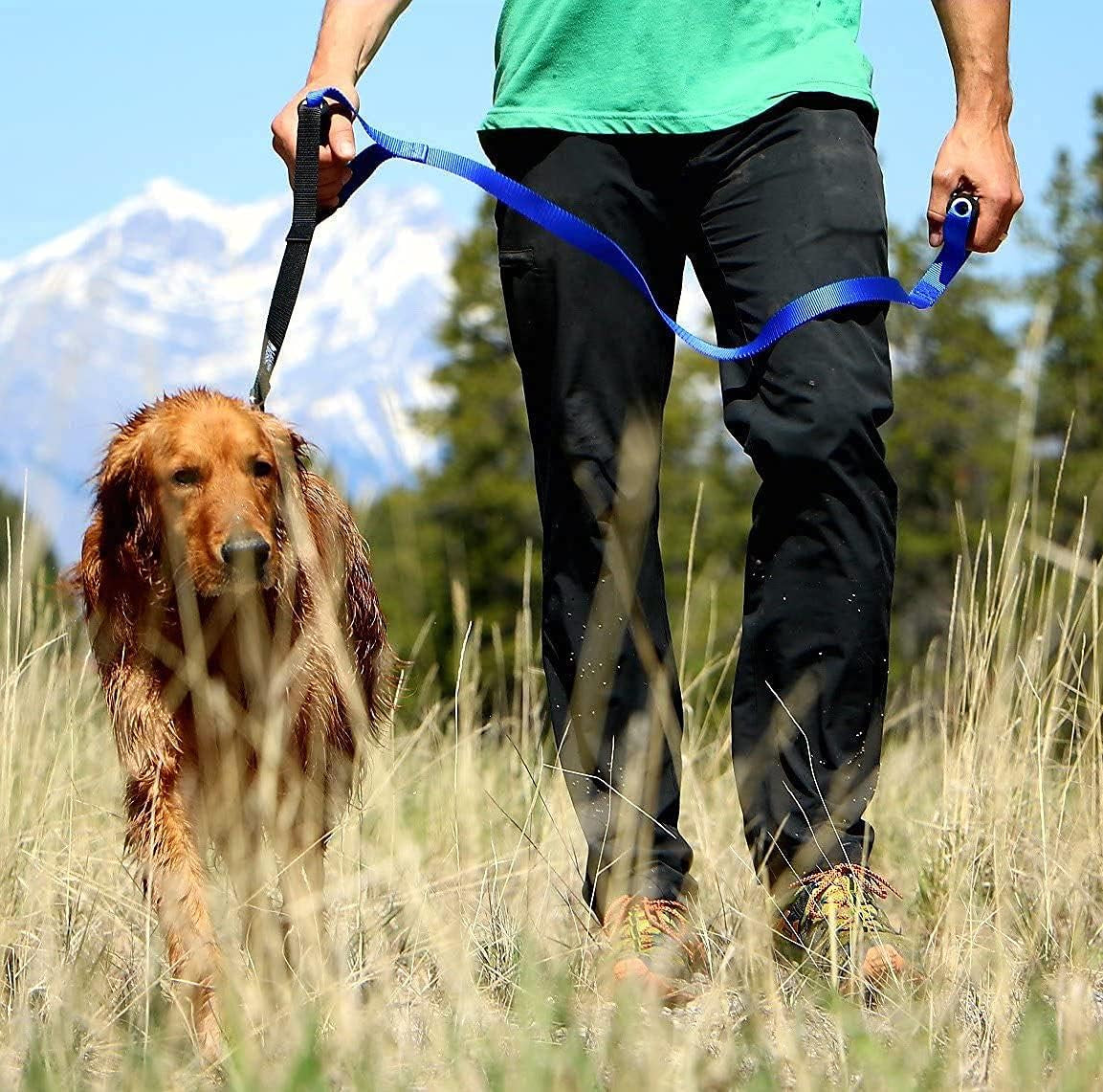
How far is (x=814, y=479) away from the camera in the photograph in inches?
95.1

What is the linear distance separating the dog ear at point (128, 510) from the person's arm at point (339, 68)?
0.64 m

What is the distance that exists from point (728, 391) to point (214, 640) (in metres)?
1.06

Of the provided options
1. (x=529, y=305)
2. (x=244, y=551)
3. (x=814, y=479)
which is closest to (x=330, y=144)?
(x=529, y=305)

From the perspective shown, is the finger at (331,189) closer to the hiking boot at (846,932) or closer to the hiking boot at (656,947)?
the hiking boot at (656,947)

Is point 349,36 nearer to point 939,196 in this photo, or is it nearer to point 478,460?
point 939,196

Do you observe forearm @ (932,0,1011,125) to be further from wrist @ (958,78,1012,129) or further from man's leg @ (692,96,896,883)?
man's leg @ (692,96,896,883)

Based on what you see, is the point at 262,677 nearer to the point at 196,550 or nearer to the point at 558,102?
the point at 196,550

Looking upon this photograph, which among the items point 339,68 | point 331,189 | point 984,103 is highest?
point 339,68

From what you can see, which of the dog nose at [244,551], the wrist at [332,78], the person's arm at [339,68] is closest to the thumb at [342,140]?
the person's arm at [339,68]

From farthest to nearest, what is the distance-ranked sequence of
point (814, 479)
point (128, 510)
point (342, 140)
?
point (128, 510) < point (342, 140) < point (814, 479)

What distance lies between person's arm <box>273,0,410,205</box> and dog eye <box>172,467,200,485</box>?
551 mm

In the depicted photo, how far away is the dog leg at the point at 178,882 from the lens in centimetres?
238

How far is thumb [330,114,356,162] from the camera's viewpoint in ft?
8.73

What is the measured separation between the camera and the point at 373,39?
286cm
